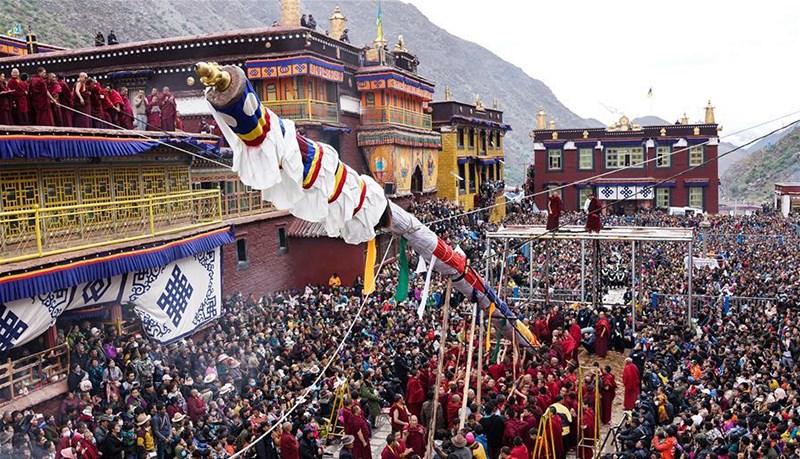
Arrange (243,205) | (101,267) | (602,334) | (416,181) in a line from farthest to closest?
(416,181) → (243,205) → (602,334) → (101,267)

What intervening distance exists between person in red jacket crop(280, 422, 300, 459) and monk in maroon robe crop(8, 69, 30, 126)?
349 inches

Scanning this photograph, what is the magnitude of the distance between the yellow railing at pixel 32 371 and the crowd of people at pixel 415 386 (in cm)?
38

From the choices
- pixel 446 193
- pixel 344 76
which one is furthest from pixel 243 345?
pixel 446 193

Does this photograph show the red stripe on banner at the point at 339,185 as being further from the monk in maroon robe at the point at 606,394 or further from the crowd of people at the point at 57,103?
the monk in maroon robe at the point at 606,394

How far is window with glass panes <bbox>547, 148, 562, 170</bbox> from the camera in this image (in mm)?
56094

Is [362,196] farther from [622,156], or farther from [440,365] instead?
[622,156]

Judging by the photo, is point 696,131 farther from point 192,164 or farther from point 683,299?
point 192,164

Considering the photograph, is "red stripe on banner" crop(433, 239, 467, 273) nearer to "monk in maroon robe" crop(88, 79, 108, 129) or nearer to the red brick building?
"monk in maroon robe" crop(88, 79, 108, 129)

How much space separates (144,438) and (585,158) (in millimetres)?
47727

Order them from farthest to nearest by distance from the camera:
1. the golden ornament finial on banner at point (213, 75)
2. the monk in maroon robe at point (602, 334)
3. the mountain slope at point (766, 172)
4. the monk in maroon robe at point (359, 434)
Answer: the mountain slope at point (766, 172) < the monk in maroon robe at point (602, 334) < the monk in maroon robe at point (359, 434) < the golden ornament finial on banner at point (213, 75)

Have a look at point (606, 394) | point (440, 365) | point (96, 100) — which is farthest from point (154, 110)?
point (606, 394)

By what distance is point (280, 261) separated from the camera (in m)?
25.9

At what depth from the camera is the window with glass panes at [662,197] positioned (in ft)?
176

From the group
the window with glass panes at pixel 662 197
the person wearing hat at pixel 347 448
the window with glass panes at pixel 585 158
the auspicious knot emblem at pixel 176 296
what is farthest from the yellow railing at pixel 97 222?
the window with glass panes at pixel 662 197
